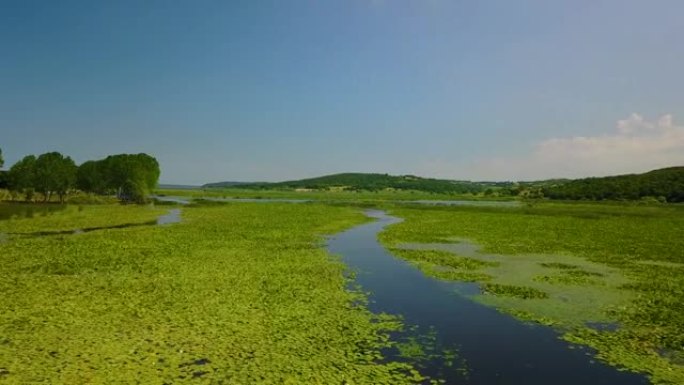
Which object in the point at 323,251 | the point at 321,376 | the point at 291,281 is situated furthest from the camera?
the point at 323,251

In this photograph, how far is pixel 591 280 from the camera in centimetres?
2609

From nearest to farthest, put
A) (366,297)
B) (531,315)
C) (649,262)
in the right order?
1. (531,315)
2. (366,297)
3. (649,262)

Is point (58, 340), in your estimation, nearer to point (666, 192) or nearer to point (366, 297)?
point (366, 297)

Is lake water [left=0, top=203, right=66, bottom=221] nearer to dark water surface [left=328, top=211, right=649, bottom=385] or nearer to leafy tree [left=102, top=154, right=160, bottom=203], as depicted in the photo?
leafy tree [left=102, top=154, right=160, bottom=203]

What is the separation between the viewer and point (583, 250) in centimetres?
3894

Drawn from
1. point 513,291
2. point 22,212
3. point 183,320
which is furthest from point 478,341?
point 22,212

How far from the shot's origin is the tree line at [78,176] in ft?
290

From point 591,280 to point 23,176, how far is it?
99.2m

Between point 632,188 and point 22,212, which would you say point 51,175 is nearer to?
point 22,212

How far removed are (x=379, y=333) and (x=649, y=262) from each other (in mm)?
27518

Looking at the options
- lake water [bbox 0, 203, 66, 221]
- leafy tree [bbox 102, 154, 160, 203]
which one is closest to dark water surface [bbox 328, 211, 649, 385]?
lake water [bbox 0, 203, 66, 221]

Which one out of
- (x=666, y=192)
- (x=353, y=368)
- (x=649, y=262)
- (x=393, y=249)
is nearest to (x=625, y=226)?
(x=649, y=262)

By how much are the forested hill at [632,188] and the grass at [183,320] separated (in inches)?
6119

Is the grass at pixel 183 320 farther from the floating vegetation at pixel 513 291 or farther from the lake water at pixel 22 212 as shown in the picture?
the lake water at pixel 22 212
